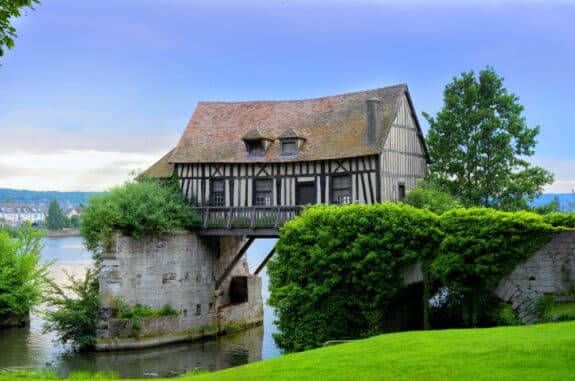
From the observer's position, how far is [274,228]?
2483 cm

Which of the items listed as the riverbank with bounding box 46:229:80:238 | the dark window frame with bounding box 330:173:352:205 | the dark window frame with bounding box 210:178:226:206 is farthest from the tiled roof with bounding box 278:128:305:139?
the riverbank with bounding box 46:229:80:238

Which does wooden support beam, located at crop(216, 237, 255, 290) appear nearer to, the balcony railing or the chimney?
the balcony railing

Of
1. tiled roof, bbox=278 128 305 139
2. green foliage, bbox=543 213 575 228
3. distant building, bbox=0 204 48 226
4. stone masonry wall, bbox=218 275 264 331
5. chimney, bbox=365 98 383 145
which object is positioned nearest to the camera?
green foliage, bbox=543 213 575 228

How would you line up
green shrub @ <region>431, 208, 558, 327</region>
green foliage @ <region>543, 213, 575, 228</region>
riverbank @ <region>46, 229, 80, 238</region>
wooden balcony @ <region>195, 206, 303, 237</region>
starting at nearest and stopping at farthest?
green shrub @ <region>431, 208, 558, 327</region>
green foliage @ <region>543, 213, 575, 228</region>
wooden balcony @ <region>195, 206, 303, 237</region>
riverbank @ <region>46, 229, 80, 238</region>

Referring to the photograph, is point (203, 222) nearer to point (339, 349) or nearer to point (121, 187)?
point (121, 187)

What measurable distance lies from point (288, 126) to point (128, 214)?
7.96 meters

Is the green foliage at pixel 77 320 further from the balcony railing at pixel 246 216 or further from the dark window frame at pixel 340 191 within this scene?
the dark window frame at pixel 340 191

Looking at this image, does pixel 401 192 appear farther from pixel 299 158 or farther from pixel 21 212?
pixel 21 212

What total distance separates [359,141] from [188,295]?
9294mm

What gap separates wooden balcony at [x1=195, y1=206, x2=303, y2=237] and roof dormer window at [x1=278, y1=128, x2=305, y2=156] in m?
2.51

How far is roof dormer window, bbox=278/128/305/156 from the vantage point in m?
26.3

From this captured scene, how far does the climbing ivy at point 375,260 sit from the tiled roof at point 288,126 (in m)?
6.09

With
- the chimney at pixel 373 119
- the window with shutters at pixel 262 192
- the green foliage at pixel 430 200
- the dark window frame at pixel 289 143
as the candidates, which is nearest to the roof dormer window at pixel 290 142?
the dark window frame at pixel 289 143

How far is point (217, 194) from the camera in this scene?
27578 millimetres
